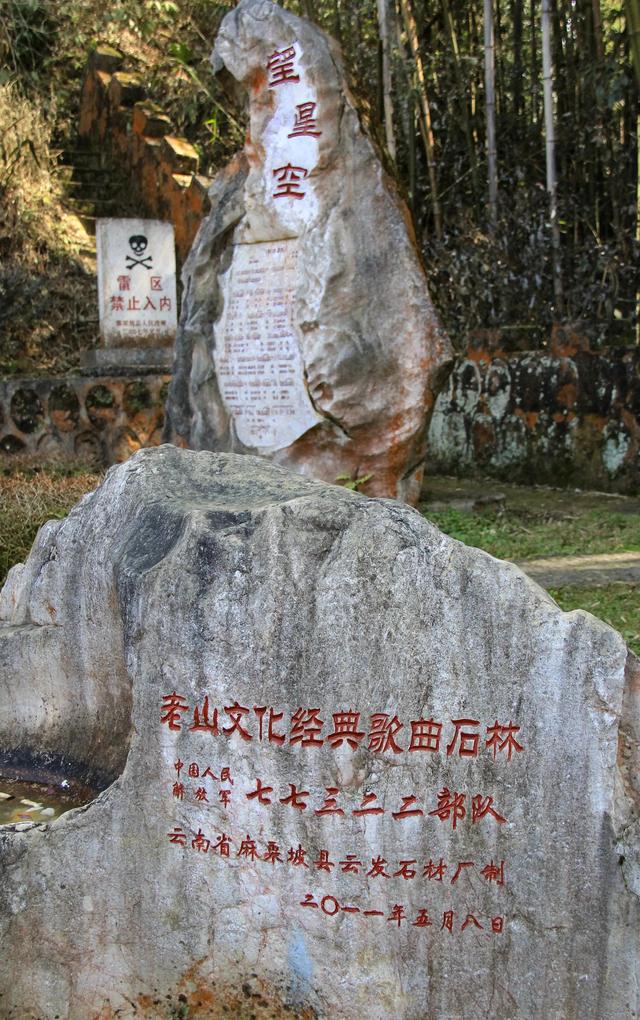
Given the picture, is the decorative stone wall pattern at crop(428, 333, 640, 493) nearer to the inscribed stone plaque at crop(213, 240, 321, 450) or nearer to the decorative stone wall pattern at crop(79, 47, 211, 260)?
the inscribed stone plaque at crop(213, 240, 321, 450)

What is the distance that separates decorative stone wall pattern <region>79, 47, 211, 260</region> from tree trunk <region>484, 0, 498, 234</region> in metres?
3.12

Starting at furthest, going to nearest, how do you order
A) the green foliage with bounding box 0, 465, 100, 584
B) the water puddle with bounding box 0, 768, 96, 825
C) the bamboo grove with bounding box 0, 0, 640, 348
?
the bamboo grove with bounding box 0, 0, 640, 348
the green foliage with bounding box 0, 465, 100, 584
the water puddle with bounding box 0, 768, 96, 825

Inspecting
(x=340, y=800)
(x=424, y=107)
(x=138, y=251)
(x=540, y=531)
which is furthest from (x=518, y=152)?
(x=340, y=800)

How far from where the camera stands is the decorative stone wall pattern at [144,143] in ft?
32.9

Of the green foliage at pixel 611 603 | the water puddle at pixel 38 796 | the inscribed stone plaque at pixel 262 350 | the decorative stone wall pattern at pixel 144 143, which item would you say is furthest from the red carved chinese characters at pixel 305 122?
the decorative stone wall pattern at pixel 144 143

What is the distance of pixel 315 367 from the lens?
5.12 m

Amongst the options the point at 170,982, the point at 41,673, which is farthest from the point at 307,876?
the point at 41,673

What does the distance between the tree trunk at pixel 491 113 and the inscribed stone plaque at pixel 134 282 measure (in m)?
2.21

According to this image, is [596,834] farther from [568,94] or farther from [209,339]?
[568,94]

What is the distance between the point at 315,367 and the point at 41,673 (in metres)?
3.05

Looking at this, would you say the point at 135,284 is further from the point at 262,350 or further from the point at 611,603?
the point at 611,603

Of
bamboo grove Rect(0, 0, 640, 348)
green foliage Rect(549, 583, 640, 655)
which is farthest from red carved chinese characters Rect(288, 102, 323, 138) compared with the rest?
green foliage Rect(549, 583, 640, 655)

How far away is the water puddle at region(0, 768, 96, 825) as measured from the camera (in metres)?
2.13

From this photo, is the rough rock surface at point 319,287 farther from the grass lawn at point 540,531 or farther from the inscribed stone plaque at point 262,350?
the grass lawn at point 540,531
